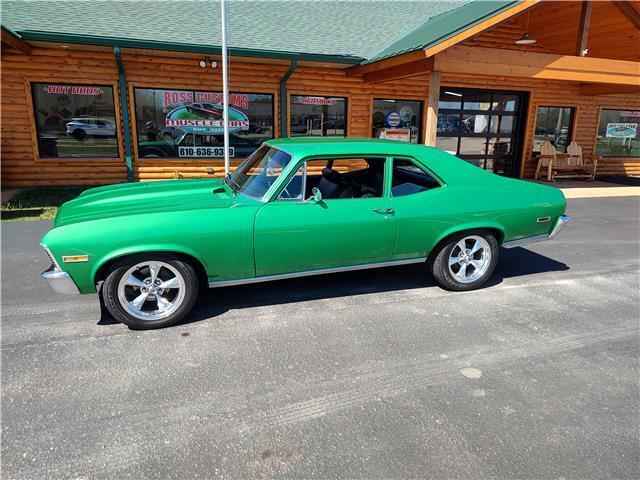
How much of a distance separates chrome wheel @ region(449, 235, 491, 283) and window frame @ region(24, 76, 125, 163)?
8.57m

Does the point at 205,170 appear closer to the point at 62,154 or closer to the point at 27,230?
the point at 62,154

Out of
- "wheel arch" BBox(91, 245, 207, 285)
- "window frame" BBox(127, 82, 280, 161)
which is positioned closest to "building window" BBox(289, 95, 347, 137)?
"window frame" BBox(127, 82, 280, 161)

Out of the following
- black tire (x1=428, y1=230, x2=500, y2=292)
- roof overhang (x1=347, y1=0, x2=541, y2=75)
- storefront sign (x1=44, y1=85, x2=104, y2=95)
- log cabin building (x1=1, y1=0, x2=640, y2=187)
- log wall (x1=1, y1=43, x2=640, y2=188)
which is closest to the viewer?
black tire (x1=428, y1=230, x2=500, y2=292)

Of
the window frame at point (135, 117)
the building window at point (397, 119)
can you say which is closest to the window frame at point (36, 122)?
the window frame at point (135, 117)

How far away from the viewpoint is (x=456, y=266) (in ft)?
15.3

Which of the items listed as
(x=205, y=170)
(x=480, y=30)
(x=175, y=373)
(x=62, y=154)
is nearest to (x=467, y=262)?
(x=175, y=373)

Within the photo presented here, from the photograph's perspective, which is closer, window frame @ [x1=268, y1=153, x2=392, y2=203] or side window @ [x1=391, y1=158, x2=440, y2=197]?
window frame @ [x1=268, y1=153, x2=392, y2=203]

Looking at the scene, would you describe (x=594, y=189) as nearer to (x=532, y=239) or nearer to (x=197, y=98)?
(x=532, y=239)

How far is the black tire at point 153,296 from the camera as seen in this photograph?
11.3 feet

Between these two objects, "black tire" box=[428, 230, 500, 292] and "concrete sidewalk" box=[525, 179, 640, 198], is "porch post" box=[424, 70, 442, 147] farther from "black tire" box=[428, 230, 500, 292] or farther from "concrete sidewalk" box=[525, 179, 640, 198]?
"concrete sidewalk" box=[525, 179, 640, 198]

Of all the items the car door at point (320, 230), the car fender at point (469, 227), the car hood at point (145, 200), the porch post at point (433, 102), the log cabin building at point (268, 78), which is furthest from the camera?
the log cabin building at point (268, 78)

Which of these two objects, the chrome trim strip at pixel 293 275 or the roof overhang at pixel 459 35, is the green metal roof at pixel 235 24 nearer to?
the roof overhang at pixel 459 35

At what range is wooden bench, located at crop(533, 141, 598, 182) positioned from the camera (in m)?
13.6

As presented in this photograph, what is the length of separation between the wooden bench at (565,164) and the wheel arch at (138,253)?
42.1ft
